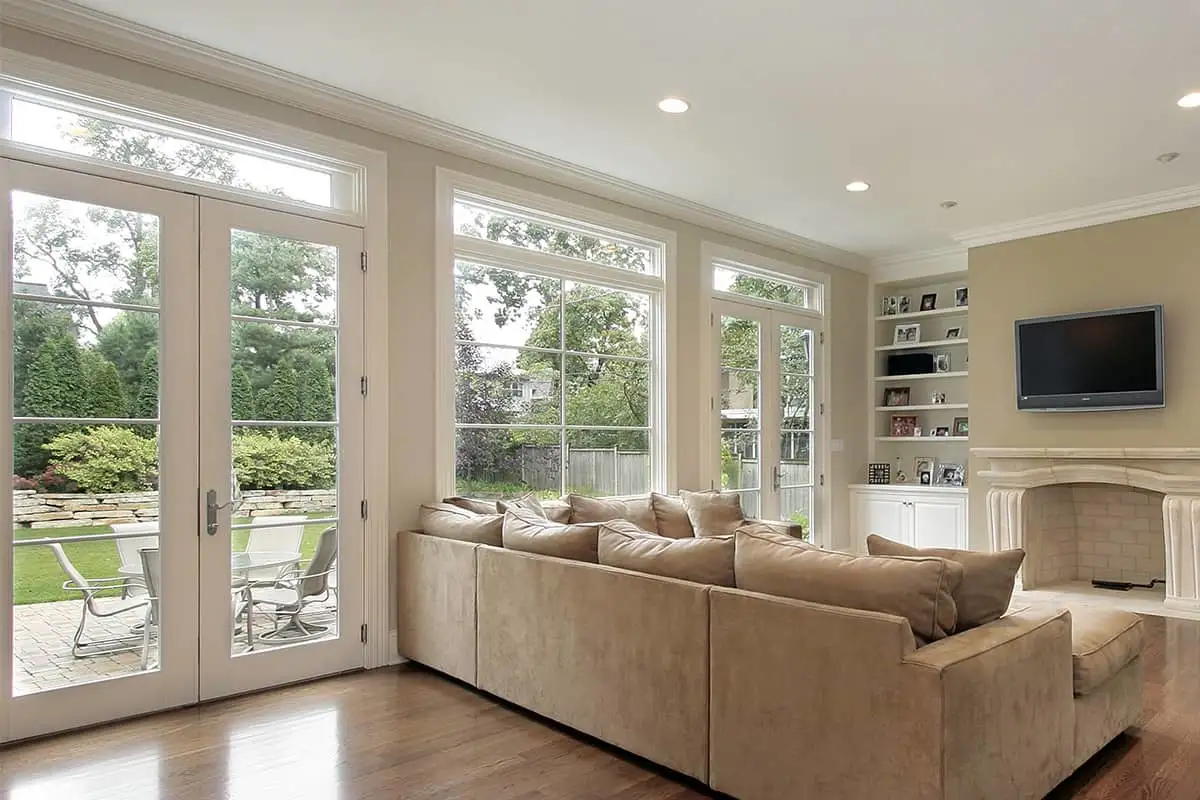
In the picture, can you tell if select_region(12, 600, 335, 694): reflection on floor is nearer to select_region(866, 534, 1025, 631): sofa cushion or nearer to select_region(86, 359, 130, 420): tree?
select_region(86, 359, 130, 420): tree

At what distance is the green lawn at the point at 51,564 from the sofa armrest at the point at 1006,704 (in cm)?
308

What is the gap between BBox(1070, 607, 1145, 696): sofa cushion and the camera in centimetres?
273

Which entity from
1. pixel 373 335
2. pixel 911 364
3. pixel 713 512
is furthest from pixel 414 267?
pixel 911 364

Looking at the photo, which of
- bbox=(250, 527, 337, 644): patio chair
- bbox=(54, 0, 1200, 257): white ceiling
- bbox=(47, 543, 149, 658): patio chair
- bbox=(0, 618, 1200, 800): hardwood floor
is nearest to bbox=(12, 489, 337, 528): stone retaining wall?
bbox=(47, 543, 149, 658): patio chair

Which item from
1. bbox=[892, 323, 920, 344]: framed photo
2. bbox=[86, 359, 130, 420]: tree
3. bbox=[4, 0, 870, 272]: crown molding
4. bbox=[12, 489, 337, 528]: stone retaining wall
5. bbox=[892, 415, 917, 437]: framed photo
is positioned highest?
bbox=[4, 0, 870, 272]: crown molding

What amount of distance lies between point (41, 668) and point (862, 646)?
3.07 meters

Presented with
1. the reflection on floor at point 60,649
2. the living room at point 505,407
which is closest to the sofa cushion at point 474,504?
the living room at point 505,407

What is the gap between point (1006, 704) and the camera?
2.30 m

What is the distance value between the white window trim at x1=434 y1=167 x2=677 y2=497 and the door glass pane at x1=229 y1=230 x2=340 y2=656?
2.05 ft

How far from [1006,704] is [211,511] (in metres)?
3.16

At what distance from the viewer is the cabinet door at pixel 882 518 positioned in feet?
24.1

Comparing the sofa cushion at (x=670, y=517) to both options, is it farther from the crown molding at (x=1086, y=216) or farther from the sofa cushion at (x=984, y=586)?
the crown molding at (x=1086, y=216)

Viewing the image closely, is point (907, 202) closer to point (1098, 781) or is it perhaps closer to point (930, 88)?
point (930, 88)

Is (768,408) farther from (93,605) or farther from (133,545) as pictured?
(93,605)
